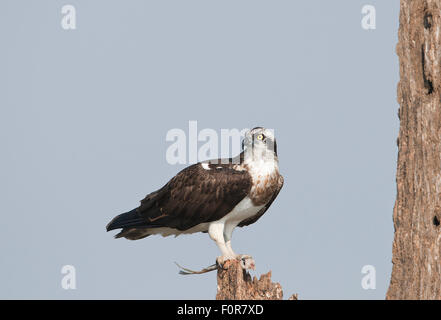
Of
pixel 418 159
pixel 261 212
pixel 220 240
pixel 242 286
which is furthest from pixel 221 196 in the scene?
pixel 418 159

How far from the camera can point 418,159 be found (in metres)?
11.4

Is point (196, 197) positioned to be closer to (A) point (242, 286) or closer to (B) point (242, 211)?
(B) point (242, 211)

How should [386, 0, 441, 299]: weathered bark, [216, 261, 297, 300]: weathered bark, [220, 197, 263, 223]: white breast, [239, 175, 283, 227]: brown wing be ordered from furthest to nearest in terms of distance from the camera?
[239, 175, 283, 227]: brown wing
[220, 197, 263, 223]: white breast
[216, 261, 297, 300]: weathered bark
[386, 0, 441, 299]: weathered bark

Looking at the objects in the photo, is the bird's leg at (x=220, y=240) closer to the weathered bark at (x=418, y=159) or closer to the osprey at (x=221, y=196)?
Result: the osprey at (x=221, y=196)

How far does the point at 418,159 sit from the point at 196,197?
3235 mm

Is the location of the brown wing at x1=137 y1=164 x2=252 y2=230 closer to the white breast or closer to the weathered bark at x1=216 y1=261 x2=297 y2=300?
the white breast

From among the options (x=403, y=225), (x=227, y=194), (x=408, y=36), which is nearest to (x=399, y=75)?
(x=408, y=36)

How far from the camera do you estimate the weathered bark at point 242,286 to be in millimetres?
11523

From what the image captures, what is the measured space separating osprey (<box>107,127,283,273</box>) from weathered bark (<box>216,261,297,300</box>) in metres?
0.27

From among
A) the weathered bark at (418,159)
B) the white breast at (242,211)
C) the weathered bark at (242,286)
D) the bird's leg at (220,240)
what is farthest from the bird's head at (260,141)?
the weathered bark at (418,159)

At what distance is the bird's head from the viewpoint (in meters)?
12.6

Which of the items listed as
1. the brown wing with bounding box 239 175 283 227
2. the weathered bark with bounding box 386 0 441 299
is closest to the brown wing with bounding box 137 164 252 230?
the brown wing with bounding box 239 175 283 227

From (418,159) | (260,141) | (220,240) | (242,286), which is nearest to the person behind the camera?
(418,159)
